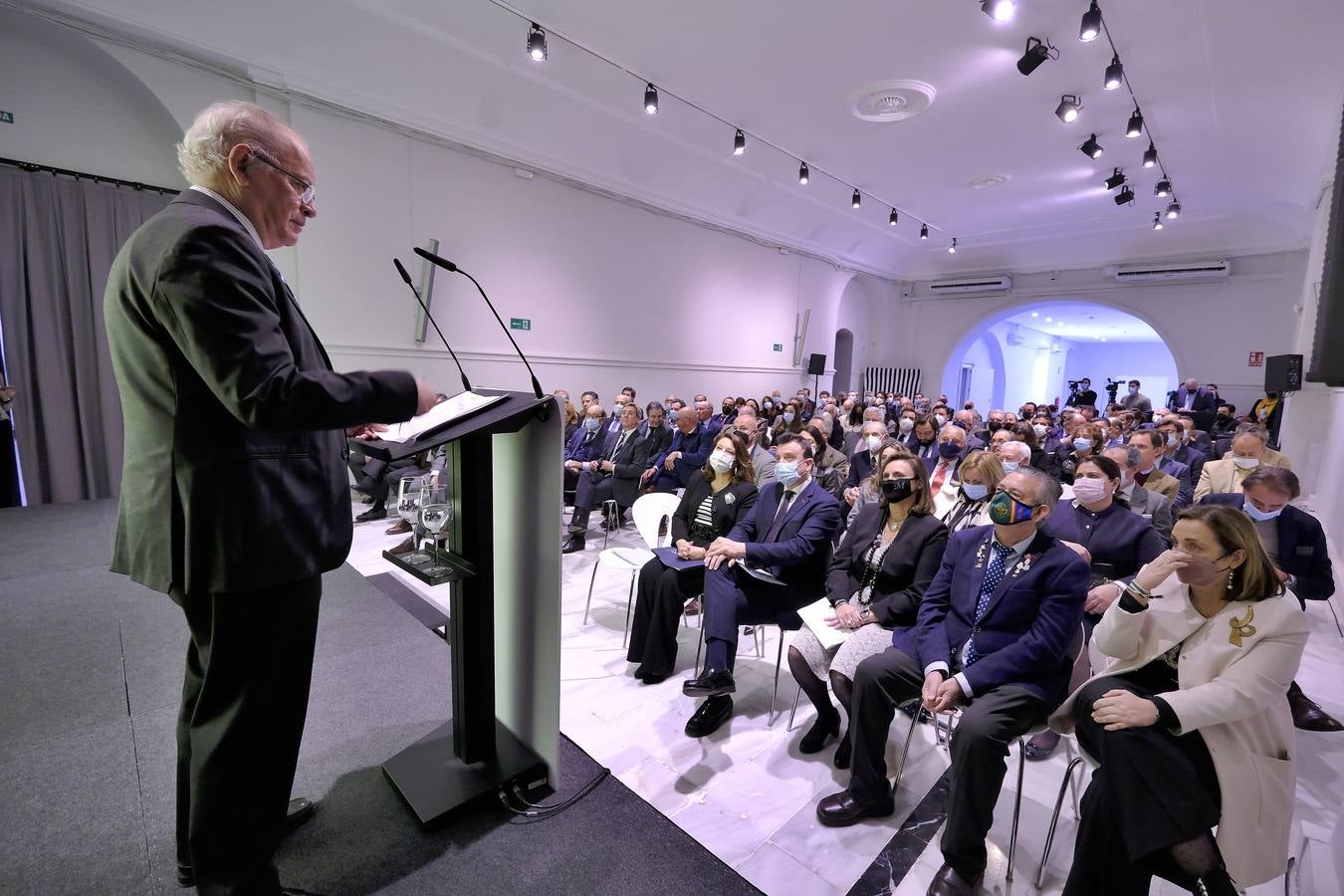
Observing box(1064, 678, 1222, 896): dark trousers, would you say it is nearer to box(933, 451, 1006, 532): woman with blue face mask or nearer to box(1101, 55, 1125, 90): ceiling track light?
Result: box(933, 451, 1006, 532): woman with blue face mask

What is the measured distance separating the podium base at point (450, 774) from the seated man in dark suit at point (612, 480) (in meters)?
2.90

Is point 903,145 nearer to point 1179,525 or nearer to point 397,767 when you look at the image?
point 1179,525

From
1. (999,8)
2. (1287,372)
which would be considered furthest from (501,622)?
(1287,372)

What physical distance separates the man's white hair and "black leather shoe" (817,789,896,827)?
240cm

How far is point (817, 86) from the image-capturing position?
6410 millimetres

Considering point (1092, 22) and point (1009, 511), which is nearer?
point (1009, 511)

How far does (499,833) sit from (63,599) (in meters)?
3.25

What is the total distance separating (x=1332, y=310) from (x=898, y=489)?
53.3 inches

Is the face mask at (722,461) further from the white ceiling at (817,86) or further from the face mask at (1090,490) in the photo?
the white ceiling at (817,86)

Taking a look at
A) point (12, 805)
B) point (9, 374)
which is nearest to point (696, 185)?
point (9, 374)

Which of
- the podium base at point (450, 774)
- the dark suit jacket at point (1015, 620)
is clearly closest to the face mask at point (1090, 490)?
the dark suit jacket at point (1015, 620)

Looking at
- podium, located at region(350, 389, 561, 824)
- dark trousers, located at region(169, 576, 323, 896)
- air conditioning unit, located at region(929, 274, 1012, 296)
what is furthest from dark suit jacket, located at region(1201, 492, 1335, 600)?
air conditioning unit, located at region(929, 274, 1012, 296)

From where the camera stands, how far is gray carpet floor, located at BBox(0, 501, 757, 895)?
156 centimetres

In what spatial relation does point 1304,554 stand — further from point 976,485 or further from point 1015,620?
point 1015,620
